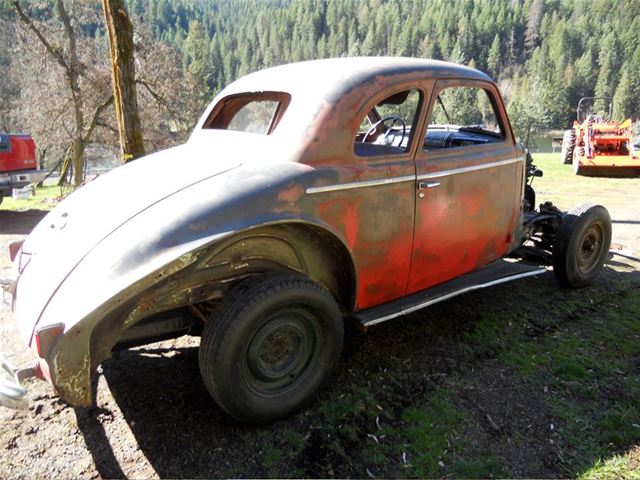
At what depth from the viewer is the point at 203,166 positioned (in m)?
2.93

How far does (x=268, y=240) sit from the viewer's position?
2871 mm

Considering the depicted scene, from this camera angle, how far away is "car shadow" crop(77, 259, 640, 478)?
8.25 ft

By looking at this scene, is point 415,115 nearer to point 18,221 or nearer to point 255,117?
point 255,117

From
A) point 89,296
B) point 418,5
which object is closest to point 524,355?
point 89,296

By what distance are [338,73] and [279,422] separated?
7.25 ft

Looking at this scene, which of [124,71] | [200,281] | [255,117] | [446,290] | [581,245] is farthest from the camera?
[124,71]

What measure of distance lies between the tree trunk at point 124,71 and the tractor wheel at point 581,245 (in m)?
5.36

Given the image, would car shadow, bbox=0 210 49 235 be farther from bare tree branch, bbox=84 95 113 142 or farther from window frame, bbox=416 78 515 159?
bare tree branch, bbox=84 95 113 142

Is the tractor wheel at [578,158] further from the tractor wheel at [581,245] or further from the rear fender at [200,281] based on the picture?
the rear fender at [200,281]

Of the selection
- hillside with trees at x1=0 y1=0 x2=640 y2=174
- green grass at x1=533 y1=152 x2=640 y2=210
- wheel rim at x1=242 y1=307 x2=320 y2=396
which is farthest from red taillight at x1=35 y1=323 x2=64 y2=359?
hillside with trees at x1=0 y1=0 x2=640 y2=174

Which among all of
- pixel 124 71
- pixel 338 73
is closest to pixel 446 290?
pixel 338 73

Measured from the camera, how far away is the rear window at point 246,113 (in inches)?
141

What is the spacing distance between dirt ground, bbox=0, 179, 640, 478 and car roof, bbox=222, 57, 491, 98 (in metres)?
1.91

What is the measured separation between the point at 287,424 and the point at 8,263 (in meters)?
4.63
